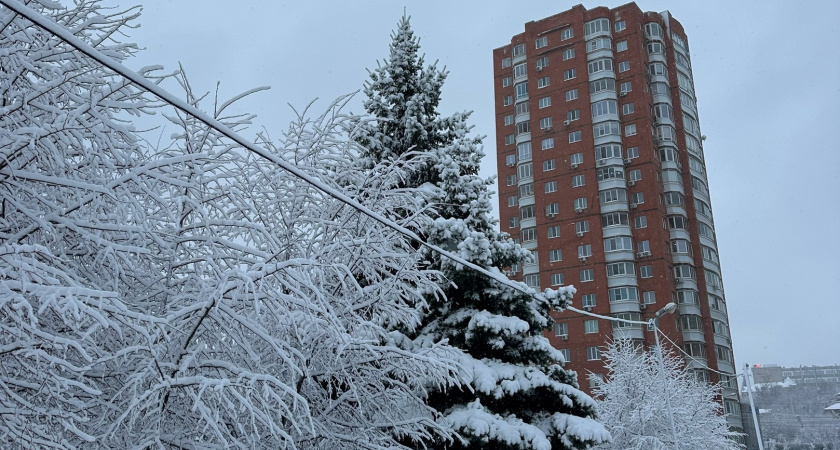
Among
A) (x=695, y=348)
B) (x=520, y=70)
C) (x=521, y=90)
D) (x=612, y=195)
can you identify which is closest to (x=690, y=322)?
(x=695, y=348)

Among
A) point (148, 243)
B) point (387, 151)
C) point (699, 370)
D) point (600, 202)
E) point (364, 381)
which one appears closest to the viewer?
point (148, 243)

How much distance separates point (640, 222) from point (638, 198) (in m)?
1.88

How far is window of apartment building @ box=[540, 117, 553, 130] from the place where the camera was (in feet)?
173

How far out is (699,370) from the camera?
4491 cm

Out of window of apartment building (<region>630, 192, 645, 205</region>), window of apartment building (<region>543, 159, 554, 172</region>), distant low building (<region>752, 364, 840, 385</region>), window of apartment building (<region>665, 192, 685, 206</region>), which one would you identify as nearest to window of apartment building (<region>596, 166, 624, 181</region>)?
window of apartment building (<region>630, 192, 645, 205</region>)

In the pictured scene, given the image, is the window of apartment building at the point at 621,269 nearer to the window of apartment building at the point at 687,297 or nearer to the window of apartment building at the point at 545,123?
the window of apartment building at the point at 687,297

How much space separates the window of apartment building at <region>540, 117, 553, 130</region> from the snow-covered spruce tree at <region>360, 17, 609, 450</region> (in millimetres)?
41735

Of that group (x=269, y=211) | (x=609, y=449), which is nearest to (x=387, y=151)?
(x=269, y=211)

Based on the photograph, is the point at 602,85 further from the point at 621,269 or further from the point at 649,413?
the point at 649,413

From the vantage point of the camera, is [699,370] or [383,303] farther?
[699,370]

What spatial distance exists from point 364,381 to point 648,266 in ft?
145

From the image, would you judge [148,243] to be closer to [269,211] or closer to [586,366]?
[269,211]

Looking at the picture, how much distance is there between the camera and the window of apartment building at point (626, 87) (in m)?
51.3

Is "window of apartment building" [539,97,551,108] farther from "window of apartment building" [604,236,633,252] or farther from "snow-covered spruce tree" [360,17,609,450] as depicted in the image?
"snow-covered spruce tree" [360,17,609,450]
